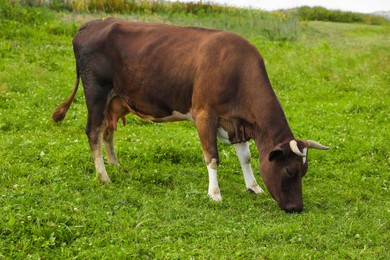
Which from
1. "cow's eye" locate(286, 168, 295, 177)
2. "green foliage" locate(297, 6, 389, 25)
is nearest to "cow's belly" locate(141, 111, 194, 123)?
"cow's eye" locate(286, 168, 295, 177)

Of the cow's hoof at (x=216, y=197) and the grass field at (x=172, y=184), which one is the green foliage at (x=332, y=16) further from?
the cow's hoof at (x=216, y=197)

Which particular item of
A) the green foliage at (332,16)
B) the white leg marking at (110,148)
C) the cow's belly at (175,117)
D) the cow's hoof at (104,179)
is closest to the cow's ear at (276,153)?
the cow's belly at (175,117)

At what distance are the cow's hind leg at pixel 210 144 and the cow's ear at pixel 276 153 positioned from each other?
90cm

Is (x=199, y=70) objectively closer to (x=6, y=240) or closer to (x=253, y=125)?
(x=253, y=125)

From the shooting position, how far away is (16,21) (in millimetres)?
18516

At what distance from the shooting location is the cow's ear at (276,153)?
313 inches

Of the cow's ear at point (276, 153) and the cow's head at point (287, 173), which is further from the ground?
the cow's ear at point (276, 153)

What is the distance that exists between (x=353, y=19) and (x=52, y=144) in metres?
25.8

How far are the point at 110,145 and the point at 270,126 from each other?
2.80m

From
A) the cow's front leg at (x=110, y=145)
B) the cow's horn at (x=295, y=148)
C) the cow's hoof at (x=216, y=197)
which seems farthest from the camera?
the cow's front leg at (x=110, y=145)

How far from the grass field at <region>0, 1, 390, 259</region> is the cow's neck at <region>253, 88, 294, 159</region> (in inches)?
33.8

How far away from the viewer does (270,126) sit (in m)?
8.33

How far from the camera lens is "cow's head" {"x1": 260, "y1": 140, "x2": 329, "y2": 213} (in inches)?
316

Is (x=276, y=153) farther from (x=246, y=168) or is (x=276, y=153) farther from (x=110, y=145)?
(x=110, y=145)
